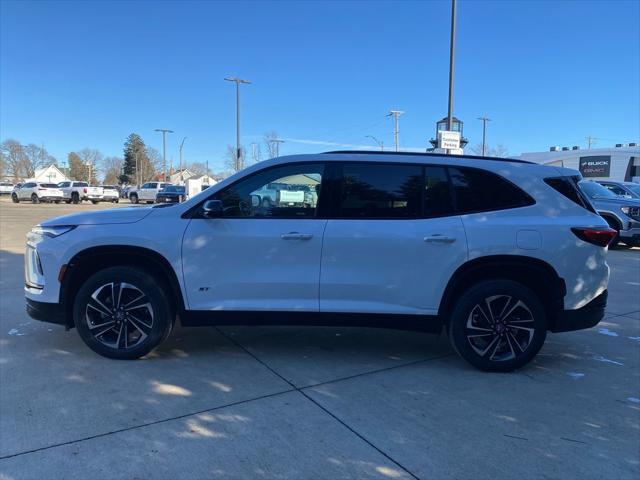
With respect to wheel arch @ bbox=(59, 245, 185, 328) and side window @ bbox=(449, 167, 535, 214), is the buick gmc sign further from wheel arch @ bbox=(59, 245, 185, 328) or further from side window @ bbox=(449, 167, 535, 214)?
wheel arch @ bbox=(59, 245, 185, 328)

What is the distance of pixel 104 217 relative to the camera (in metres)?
4.32

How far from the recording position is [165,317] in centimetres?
429

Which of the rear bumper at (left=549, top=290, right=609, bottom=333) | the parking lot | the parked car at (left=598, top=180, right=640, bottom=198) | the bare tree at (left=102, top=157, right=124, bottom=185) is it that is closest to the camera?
the parking lot

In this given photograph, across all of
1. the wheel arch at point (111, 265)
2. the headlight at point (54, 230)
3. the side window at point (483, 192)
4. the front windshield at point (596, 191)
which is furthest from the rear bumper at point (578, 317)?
the front windshield at point (596, 191)

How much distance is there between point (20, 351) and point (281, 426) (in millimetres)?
2829

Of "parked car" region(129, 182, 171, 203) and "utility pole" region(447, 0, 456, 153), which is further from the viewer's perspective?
"parked car" region(129, 182, 171, 203)

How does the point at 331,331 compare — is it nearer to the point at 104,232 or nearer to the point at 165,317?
the point at 165,317

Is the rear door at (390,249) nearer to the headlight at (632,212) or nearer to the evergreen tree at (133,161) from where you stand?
the headlight at (632,212)

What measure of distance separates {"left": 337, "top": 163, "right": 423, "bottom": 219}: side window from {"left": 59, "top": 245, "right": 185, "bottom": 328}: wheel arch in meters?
1.54

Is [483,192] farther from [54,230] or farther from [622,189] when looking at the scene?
[622,189]

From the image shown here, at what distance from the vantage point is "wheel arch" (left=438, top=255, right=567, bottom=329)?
418 centimetres

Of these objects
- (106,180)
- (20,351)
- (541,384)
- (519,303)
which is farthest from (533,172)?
(106,180)

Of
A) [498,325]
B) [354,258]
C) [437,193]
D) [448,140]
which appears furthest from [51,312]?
[448,140]

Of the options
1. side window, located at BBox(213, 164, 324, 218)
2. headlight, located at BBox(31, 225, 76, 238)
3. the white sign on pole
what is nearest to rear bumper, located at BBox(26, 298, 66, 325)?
headlight, located at BBox(31, 225, 76, 238)
